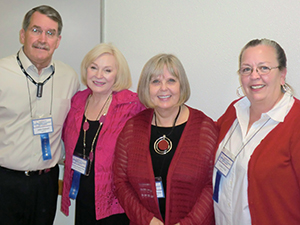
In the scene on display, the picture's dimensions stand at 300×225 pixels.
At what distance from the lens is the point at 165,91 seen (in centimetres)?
168

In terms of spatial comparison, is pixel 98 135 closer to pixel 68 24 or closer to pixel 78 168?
pixel 78 168

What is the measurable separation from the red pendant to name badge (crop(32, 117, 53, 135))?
91 centimetres

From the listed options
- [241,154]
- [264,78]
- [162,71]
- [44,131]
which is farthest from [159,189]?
[44,131]

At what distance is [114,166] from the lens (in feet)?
5.90

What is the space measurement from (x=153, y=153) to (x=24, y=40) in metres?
1.36

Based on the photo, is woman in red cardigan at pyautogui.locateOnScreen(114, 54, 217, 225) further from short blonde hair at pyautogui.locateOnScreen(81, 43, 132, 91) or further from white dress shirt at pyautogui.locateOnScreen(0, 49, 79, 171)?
white dress shirt at pyautogui.locateOnScreen(0, 49, 79, 171)

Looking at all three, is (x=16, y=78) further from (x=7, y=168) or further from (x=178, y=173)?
(x=178, y=173)

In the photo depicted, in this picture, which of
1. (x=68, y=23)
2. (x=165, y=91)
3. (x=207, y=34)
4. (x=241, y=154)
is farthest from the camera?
(x=68, y=23)

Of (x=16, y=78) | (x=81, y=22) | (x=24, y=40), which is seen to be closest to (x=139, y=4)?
(x=81, y=22)

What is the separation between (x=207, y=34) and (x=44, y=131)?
152 centimetres

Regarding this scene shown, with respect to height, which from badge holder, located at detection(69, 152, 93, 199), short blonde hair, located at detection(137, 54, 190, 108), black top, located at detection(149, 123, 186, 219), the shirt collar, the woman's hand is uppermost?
short blonde hair, located at detection(137, 54, 190, 108)

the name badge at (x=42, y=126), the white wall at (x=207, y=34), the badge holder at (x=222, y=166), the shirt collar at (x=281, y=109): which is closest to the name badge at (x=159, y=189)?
the badge holder at (x=222, y=166)

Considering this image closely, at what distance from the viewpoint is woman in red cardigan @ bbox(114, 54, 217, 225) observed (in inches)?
62.6

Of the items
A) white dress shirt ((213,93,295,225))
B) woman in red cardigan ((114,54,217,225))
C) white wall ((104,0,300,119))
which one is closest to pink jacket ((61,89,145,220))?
woman in red cardigan ((114,54,217,225))
